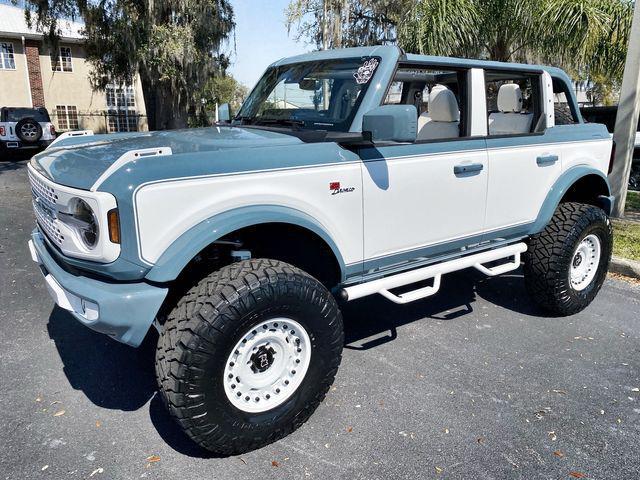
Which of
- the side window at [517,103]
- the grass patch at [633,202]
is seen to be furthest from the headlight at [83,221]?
the grass patch at [633,202]

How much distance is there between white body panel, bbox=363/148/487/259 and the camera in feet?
11.0

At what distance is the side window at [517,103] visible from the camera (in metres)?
4.64

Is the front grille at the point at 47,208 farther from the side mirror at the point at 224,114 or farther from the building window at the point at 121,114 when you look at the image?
the building window at the point at 121,114

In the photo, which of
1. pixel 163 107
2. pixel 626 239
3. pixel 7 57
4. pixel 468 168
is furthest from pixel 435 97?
pixel 7 57

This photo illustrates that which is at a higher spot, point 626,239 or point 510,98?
point 510,98

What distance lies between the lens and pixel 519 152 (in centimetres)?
421

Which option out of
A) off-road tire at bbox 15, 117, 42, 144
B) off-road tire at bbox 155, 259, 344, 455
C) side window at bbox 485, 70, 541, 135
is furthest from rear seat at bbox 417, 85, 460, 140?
off-road tire at bbox 15, 117, 42, 144

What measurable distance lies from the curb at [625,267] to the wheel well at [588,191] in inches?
47.8

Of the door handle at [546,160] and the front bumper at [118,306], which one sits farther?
the door handle at [546,160]

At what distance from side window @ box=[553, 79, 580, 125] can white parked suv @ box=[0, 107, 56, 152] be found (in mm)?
16780

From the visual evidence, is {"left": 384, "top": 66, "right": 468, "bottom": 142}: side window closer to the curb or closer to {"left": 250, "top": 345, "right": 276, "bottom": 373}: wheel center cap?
{"left": 250, "top": 345, "right": 276, "bottom": 373}: wheel center cap

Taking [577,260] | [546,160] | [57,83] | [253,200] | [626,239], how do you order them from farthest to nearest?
[57,83]
[626,239]
[577,260]
[546,160]
[253,200]

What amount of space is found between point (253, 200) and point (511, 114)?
3.03 m

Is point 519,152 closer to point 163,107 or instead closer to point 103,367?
point 103,367
